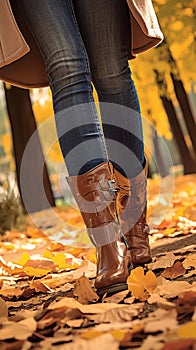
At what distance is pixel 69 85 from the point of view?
7.68ft

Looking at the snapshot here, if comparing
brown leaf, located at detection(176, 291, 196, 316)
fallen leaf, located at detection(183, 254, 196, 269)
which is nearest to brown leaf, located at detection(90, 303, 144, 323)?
brown leaf, located at detection(176, 291, 196, 316)

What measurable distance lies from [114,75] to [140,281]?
3.04ft

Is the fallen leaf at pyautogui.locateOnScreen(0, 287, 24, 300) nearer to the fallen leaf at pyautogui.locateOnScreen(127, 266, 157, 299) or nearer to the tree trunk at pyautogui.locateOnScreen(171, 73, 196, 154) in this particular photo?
the fallen leaf at pyautogui.locateOnScreen(127, 266, 157, 299)

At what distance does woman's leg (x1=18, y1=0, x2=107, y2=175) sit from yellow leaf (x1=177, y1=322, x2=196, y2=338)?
94 centimetres

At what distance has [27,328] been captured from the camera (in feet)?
5.70

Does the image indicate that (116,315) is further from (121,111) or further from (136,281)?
(121,111)

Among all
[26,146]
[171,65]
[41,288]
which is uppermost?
[171,65]

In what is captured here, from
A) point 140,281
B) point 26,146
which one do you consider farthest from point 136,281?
point 26,146

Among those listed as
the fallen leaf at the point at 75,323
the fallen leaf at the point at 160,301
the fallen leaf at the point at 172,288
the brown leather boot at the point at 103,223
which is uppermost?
the brown leather boot at the point at 103,223

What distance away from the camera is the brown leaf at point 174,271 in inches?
94.7

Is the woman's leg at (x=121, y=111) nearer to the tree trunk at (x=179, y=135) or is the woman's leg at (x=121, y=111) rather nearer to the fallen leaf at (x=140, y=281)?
the fallen leaf at (x=140, y=281)

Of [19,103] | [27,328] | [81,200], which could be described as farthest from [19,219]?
[27,328]

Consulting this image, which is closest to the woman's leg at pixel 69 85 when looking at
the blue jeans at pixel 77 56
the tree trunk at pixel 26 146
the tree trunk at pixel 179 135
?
the blue jeans at pixel 77 56

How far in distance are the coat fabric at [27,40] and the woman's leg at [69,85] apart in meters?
0.13
